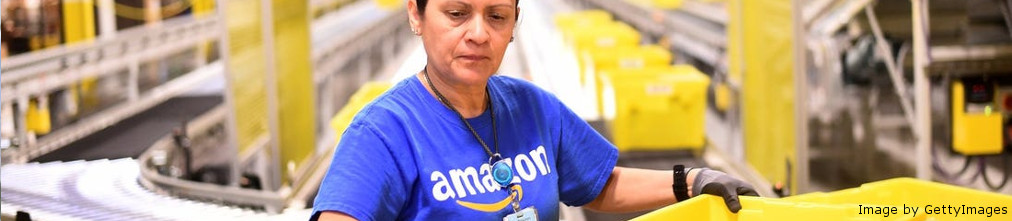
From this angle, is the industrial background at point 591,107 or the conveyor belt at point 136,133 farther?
the conveyor belt at point 136,133

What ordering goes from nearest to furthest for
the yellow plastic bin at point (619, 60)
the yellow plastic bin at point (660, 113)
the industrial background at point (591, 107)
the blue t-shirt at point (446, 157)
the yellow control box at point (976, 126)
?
the blue t-shirt at point (446, 157) → the industrial background at point (591, 107) → the yellow control box at point (976, 126) → the yellow plastic bin at point (660, 113) → the yellow plastic bin at point (619, 60)

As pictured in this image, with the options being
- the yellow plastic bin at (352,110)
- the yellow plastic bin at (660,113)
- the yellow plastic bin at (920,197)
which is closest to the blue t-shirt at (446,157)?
the yellow plastic bin at (920,197)

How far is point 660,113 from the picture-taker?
6.38m

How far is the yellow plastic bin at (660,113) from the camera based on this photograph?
6.35m

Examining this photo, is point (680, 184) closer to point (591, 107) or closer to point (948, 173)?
point (948, 173)

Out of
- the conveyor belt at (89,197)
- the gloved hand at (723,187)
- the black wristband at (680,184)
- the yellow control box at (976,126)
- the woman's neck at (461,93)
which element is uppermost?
the woman's neck at (461,93)

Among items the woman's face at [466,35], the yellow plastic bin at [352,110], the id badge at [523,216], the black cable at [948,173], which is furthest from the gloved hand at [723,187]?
the black cable at [948,173]

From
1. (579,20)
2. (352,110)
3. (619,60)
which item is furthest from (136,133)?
(579,20)

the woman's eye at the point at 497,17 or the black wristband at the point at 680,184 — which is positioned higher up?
the woman's eye at the point at 497,17

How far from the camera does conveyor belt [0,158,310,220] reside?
3227 millimetres

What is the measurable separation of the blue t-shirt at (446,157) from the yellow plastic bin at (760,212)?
0.21m

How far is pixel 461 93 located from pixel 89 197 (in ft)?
6.89

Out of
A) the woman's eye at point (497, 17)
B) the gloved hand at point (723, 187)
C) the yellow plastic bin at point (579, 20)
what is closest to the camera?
the woman's eye at point (497, 17)

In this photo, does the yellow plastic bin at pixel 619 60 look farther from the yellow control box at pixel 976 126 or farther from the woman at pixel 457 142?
the woman at pixel 457 142
